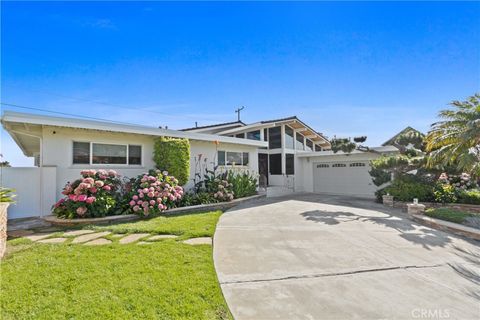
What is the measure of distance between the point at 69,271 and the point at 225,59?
1035 cm

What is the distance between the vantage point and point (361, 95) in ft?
40.9

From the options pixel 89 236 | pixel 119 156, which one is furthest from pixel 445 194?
pixel 119 156

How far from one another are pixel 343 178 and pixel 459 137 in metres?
7.85

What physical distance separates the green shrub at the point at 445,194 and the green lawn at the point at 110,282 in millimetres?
10696

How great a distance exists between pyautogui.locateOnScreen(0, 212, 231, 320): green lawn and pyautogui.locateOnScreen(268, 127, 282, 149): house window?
12.9 metres

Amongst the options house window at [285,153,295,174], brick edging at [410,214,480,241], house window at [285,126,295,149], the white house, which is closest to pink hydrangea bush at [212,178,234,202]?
the white house

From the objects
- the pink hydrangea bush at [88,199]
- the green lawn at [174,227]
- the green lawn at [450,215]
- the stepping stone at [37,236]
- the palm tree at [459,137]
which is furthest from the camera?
the palm tree at [459,137]

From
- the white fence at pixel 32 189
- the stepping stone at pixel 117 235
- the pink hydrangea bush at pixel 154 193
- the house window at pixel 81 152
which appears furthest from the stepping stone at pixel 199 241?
the house window at pixel 81 152

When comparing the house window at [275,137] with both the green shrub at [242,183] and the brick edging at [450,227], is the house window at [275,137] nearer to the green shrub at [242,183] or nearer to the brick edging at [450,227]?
the green shrub at [242,183]

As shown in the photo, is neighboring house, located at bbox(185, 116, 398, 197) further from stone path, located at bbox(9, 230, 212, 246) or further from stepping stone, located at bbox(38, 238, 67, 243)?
stepping stone, located at bbox(38, 238, 67, 243)

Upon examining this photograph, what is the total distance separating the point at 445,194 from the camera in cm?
970

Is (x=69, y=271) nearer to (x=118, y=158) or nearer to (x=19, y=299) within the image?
(x=19, y=299)

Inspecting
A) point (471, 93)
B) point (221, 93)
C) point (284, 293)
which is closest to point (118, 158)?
point (284, 293)

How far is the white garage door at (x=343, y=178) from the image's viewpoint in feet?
48.1
